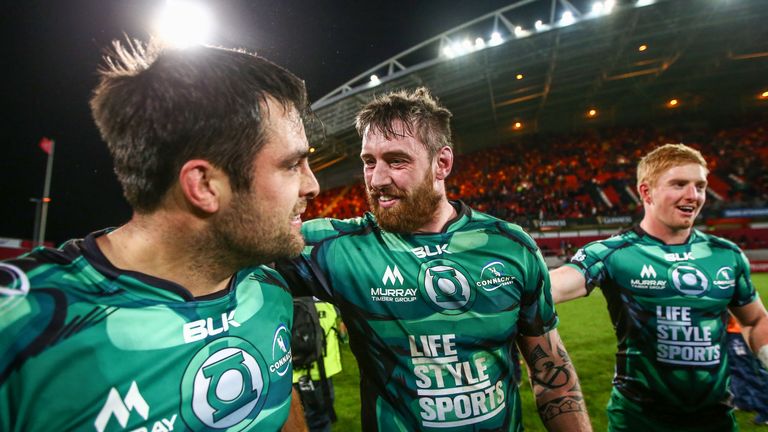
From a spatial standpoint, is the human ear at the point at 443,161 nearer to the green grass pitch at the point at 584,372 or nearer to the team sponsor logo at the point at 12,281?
the team sponsor logo at the point at 12,281

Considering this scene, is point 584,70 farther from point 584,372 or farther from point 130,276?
point 130,276

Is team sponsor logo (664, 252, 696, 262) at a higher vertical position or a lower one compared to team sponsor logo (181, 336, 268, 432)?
lower

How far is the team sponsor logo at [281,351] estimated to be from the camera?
1486mm

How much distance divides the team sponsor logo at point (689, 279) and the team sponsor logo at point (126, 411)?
10.3 ft

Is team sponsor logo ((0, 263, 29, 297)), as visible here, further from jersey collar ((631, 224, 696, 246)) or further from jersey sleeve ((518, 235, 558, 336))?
jersey collar ((631, 224, 696, 246))

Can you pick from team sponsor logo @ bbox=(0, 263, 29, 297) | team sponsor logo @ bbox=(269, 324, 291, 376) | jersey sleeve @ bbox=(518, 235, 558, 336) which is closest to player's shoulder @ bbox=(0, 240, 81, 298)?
team sponsor logo @ bbox=(0, 263, 29, 297)

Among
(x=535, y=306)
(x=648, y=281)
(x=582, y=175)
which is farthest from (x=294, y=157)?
(x=582, y=175)

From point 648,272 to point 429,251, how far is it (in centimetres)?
189

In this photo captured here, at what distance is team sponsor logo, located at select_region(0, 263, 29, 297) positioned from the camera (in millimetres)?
1056

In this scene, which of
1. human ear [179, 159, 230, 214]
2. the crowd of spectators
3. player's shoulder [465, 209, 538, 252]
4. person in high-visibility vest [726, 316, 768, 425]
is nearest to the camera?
human ear [179, 159, 230, 214]

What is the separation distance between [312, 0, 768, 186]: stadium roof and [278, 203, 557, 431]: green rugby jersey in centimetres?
1597

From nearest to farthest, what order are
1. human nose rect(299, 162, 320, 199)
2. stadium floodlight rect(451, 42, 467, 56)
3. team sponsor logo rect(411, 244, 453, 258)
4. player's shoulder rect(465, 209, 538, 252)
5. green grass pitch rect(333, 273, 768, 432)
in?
1. human nose rect(299, 162, 320, 199)
2. team sponsor logo rect(411, 244, 453, 258)
3. player's shoulder rect(465, 209, 538, 252)
4. green grass pitch rect(333, 273, 768, 432)
5. stadium floodlight rect(451, 42, 467, 56)

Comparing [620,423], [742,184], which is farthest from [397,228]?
[742,184]

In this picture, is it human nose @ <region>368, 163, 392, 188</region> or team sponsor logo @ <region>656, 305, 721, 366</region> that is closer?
human nose @ <region>368, 163, 392, 188</region>
